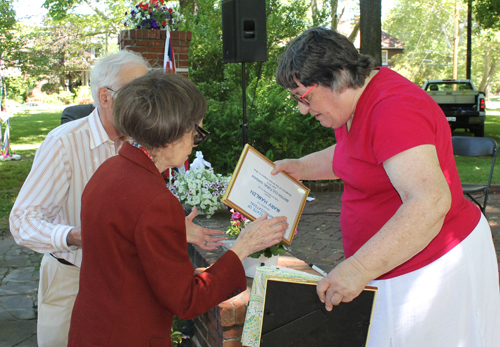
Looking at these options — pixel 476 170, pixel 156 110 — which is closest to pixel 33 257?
pixel 156 110

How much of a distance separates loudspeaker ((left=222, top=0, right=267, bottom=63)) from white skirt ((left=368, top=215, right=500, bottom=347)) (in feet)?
17.3

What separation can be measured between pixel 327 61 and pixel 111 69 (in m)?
1.11

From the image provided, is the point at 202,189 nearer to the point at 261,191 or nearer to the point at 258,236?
the point at 261,191

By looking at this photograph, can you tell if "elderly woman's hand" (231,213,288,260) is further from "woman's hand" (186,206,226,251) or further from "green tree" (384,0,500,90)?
"green tree" (384,0,500,90)

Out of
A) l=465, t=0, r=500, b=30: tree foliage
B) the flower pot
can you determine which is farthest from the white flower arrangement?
l=465, t=0, r=500, b=30: tree foliage

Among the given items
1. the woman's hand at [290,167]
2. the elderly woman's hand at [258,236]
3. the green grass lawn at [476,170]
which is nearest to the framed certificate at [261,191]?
the woman's hand at [290,167]

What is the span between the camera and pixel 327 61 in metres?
1.74

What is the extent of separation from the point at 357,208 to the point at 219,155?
21.9 feet

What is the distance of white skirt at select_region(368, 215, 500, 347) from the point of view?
67.4 inches

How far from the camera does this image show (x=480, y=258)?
70.3 inches

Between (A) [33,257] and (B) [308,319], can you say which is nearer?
(B) [308,319]

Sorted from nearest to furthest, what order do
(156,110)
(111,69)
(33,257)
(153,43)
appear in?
(156,110), (111,69), (33,257), (153,43)

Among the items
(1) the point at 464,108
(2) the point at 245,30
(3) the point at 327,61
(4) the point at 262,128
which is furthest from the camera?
(1) the point at 464,108

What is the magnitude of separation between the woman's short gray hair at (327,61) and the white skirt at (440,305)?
2.46 feet
